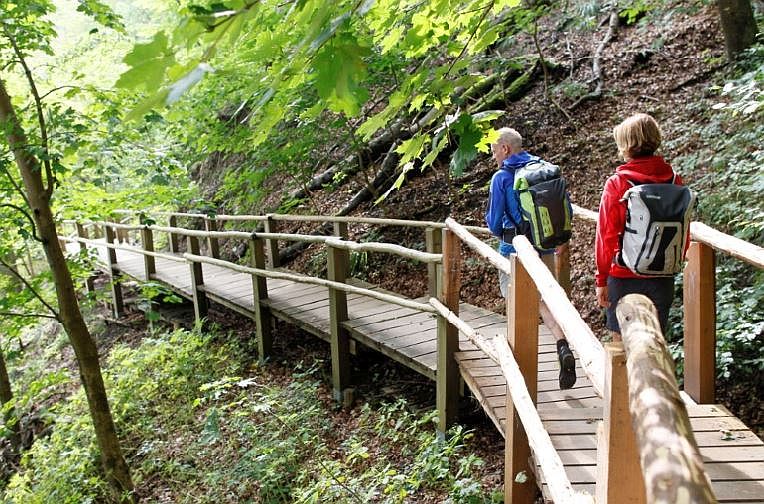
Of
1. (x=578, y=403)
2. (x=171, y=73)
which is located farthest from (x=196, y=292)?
(x=171, y=73)

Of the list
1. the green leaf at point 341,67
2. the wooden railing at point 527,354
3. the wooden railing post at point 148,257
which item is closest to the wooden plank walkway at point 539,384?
the wooden railing at point 527,354

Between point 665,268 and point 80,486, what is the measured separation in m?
6.21

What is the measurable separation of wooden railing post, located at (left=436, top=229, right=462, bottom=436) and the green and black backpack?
82cm

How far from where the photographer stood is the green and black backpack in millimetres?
3404

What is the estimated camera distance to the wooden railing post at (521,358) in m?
2.73

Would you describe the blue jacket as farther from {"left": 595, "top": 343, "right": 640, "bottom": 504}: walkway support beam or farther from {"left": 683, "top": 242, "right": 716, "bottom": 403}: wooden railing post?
{"left": 595, "top": 343, "right": 640, "bottom": 504}: walkway support beam

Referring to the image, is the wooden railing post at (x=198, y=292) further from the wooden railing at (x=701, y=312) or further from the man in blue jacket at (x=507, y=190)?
the wooden railing at (x=701, y=312)

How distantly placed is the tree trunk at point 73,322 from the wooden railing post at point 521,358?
13.9 feet

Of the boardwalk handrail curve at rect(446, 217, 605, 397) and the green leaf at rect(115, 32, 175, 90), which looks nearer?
the green leaf at rect(115, 32, 175, 90)

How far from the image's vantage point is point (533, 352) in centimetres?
280

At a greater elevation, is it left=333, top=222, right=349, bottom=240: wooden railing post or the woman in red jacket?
the woman in red jacket

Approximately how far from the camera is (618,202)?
279cm

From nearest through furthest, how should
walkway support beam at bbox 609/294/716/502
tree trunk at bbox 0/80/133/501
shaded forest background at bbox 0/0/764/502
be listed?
1. walkway support beam at bbox 609/294/716/502
2. shaded forest background at bbox 0/0/764/502
3. tree trunk at bbox 0/80/133/501

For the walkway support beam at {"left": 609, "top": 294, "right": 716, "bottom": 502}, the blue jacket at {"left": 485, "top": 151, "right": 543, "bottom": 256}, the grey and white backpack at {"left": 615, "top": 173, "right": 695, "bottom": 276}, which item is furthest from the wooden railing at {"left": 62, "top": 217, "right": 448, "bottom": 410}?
the walkway support beam at {"left": 609, "top": 294, "right": 716, "bottom": 502}
